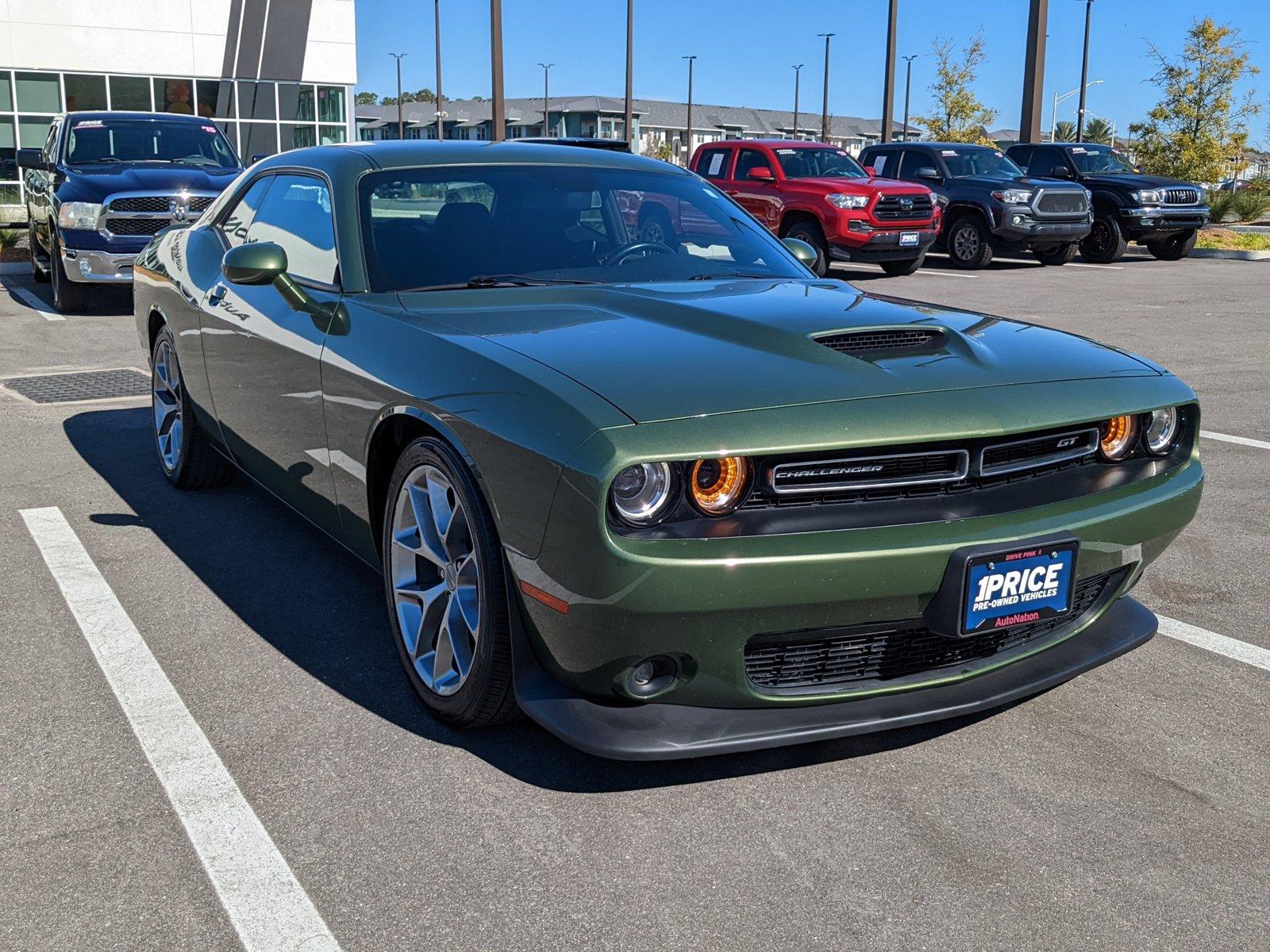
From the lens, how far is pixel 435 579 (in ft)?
11.0

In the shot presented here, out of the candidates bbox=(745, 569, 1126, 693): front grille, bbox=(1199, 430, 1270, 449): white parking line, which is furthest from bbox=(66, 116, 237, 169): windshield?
bbox=(745, 569, 1126, 693): front grille

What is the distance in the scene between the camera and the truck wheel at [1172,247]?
21.1 metres

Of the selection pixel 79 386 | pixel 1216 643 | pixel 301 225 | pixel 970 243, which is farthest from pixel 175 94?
pixel 1216 643

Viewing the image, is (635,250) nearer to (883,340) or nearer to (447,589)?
(883,340)

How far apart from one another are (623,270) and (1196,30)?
30.1m

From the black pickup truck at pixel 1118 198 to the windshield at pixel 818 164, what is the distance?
4469 millimetres

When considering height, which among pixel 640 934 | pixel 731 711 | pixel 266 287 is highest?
pixel 266 287

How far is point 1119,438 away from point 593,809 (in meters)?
1.63

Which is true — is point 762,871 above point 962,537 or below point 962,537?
below

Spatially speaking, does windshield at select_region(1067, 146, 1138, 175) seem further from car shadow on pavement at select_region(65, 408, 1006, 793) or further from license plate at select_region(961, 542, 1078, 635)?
license plate at select_region(961, 542, 1078, 635)

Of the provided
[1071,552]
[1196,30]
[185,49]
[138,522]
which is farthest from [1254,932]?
[1196,30]

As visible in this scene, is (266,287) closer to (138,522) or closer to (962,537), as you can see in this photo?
(138,522)

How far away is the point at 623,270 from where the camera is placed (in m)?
4.11

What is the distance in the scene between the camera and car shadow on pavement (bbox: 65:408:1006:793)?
10.2ft
